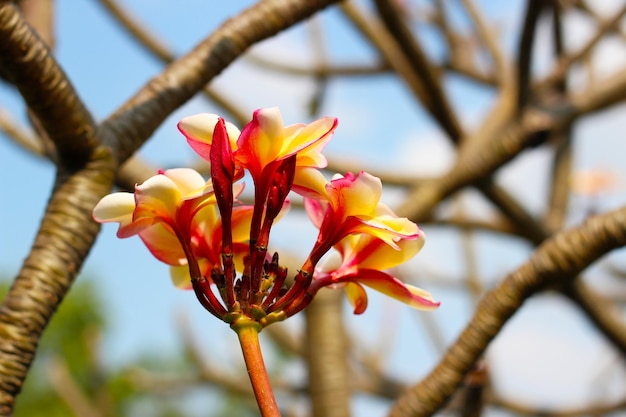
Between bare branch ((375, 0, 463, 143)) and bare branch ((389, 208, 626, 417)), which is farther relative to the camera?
bare branch ((375, 0, 463, 143))

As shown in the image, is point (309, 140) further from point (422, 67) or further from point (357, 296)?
point (422, 67)

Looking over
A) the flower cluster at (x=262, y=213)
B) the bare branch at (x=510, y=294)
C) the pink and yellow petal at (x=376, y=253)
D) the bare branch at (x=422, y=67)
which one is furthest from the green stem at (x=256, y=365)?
the bare branch at (x=422, y=67)

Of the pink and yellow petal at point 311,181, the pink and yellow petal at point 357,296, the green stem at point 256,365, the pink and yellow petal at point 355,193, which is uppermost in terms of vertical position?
the pink and yellow petal at point 311,181

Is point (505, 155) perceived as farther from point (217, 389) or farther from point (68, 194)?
point (217, 389)

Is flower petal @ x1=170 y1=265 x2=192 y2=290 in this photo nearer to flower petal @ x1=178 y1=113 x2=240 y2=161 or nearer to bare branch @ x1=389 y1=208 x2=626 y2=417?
flower petal @ x1=178 y1=113 x2=240 y2=161

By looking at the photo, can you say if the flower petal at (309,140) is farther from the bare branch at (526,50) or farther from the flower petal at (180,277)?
the bare branch at (526,50)

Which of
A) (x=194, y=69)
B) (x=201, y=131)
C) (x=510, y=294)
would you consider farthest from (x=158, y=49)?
(x=201, y=131)

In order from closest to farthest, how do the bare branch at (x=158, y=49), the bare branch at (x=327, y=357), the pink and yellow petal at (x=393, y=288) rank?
the pink and yellow petal at (x=393, y=288), the bare branch at (x=327, y=357), the bare branch at (x=158, y=49)

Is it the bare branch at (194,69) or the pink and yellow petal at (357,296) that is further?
A: the bare branch at (194,69)

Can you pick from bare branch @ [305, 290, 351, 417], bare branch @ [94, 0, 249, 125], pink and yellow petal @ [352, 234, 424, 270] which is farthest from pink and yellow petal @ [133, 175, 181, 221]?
bare branch @ [94, 0, 249, 125]
